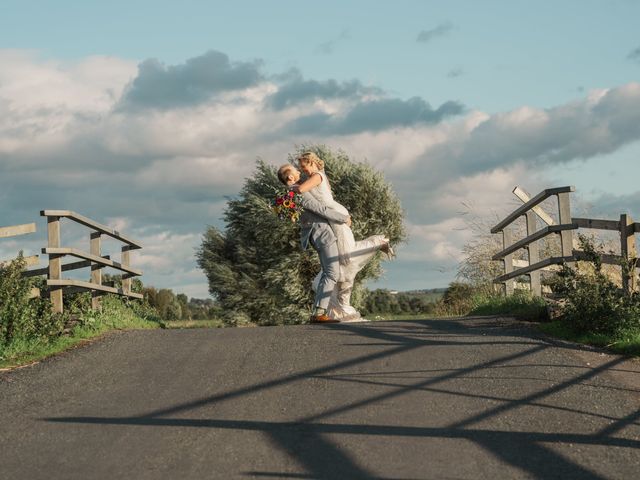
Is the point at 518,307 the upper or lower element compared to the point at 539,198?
lower

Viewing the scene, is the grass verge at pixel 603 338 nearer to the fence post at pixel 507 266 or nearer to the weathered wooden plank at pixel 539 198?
the weathered wooden plank at pixel 539 198

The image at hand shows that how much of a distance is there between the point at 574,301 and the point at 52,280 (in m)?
7.71

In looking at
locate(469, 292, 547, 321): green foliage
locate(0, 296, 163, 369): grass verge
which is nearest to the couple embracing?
locate(469, 292, 547, 321): green foliage

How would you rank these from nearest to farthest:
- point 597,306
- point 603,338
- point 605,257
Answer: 1. point 603,338
2. point 597,306
3. point 605,257

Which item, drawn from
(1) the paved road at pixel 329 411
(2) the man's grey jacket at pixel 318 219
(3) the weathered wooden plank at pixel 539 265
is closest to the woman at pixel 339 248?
(2) the man's grey jacket at pixel 318 219

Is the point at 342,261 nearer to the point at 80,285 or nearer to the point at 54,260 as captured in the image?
the point at 80,285

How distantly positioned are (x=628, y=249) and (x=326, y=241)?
4.63 meters

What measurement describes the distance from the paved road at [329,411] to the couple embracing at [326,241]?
2745mm

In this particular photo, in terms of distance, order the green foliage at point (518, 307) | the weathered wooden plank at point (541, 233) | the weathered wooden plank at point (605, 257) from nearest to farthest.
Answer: the weathered wooden plank at point (605, 257) < the green foliage at point (518, 307) < the weathered wooden plank at point (541, 233)

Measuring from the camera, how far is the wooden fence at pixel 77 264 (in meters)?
14.2

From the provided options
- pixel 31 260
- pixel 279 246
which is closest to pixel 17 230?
pixel 31 260

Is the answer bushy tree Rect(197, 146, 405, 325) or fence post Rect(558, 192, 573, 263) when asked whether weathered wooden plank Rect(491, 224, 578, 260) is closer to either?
fence post Rect(558, 192, 573, 263)

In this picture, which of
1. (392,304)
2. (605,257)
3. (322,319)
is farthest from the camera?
(392,304)

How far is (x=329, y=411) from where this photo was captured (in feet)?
25.8
